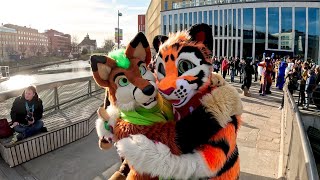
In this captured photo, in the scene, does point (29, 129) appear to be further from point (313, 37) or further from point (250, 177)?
point (313, 37)

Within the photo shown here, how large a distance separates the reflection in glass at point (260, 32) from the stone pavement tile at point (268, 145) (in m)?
37.5

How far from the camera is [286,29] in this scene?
39656mm

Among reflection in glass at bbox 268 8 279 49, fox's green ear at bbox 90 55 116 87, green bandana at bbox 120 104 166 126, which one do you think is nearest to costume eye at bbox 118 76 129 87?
fox's green ear at bbox 90 55 116 87

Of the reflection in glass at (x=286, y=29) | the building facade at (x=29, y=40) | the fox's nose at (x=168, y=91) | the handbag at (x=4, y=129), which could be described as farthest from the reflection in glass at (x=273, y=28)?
the building facade at (x=29, y=40)

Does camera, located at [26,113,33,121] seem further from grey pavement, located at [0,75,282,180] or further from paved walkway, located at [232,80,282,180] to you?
paved walkway, located at [232,80,282,180]

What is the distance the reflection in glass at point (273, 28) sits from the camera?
131 ft

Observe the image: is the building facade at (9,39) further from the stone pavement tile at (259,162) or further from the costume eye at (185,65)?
the costume eye at (185,65)

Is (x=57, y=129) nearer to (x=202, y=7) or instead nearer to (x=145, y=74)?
(x=145, y=74)

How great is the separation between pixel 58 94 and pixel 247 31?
131ft

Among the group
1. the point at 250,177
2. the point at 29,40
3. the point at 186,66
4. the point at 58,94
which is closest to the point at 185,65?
the point at 186,66

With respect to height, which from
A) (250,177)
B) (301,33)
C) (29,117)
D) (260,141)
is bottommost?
(250,177)

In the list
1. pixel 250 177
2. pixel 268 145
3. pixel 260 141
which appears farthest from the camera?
pixel 260 141

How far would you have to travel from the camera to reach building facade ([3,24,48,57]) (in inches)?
4753

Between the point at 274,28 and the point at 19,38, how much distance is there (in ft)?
387
